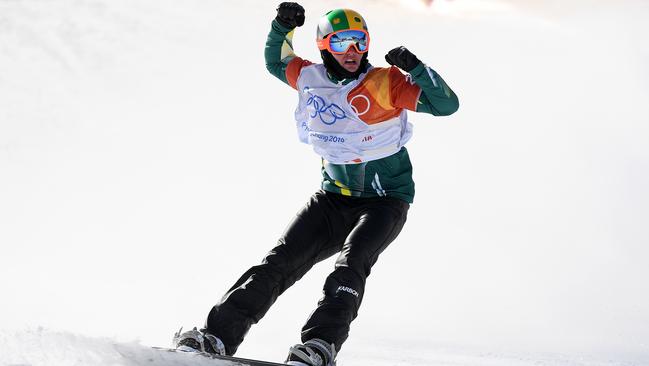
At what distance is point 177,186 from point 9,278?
654 cm

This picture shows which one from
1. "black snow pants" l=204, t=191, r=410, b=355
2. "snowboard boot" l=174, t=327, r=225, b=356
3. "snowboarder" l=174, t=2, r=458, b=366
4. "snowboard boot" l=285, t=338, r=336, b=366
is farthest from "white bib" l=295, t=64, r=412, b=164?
"snowboard boot" l=174, t=327, r=225, b=356

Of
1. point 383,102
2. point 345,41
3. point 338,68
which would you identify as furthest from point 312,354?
point 345,41

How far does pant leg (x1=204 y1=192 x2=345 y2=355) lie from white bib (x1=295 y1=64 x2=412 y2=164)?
39 cm

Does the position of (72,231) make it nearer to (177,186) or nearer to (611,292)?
(177,186)

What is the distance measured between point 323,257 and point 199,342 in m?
1.29

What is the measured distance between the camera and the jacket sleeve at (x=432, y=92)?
5.73 metres

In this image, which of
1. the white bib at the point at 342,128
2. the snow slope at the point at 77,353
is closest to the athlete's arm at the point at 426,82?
the white bib at the point at 342,128

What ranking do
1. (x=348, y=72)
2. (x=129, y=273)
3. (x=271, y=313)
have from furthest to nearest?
(x=129, y=273) → (x=271, y=313) → (x=348, y=72)

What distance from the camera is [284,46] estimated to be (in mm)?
6699

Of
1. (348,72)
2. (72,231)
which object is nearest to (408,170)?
(348,72)

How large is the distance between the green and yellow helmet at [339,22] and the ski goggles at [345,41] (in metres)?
0.03

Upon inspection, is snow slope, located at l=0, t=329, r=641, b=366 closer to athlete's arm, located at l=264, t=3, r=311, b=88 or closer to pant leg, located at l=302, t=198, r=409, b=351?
pant leg, located at l=302, t=198, r=409, b=351

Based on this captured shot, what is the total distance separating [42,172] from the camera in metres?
18.5

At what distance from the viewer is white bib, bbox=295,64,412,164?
20.0ft
